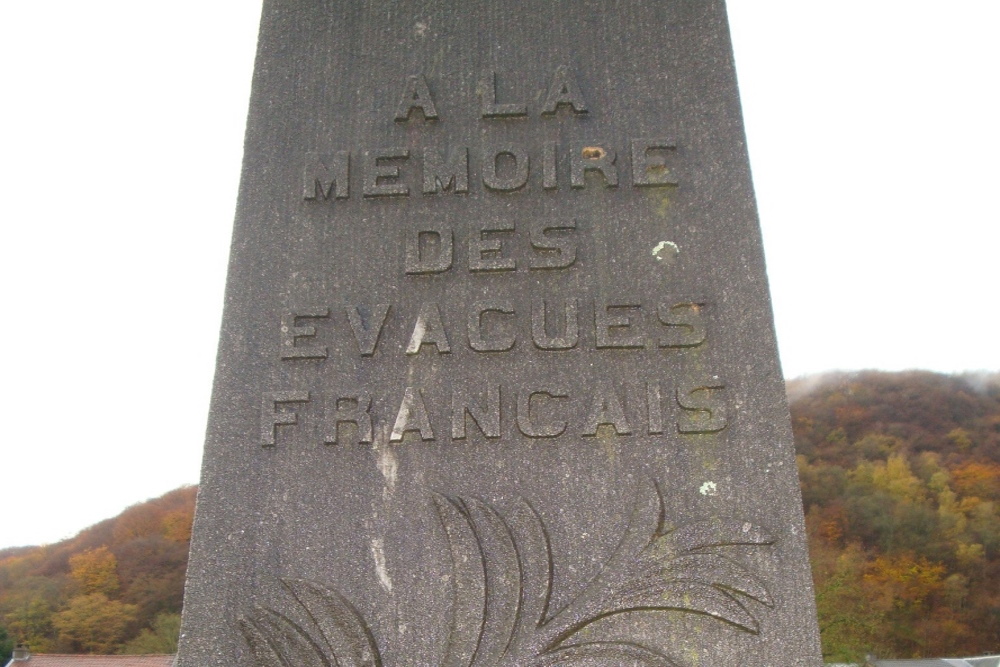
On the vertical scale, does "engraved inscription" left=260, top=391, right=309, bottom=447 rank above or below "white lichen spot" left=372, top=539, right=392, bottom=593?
above

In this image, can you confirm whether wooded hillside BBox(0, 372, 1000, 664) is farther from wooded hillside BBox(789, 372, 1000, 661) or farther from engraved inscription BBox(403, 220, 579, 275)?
engraved inscription BBox(403, 220, 579, 275)

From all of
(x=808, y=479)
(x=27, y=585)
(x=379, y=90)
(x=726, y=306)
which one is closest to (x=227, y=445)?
(x=379, y=90)

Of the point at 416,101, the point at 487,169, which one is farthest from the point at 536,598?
the point at 416,101

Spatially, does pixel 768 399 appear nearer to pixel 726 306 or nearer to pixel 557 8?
pixel 726 306

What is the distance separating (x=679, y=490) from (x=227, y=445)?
149 cm

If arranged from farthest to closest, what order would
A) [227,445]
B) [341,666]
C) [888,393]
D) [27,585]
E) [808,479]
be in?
[888,393]
[27,585]
[808,479]
[227,445]
[341,666]

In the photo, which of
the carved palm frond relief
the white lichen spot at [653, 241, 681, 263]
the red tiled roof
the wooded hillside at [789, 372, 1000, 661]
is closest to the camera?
the carved palm frond relief

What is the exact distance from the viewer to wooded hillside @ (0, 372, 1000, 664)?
2945cm

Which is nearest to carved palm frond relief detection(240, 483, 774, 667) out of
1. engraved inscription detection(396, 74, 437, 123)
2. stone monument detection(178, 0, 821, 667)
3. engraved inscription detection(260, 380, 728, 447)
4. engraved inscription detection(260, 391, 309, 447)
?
stone monument detection(178, 0, 821, 667)

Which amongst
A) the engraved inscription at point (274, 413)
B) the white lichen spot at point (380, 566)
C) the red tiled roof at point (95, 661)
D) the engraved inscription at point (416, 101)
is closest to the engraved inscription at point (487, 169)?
the engraved inscription at point (416, 101)

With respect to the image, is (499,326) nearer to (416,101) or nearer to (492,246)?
(492,246)

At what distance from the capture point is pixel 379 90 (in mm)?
3453

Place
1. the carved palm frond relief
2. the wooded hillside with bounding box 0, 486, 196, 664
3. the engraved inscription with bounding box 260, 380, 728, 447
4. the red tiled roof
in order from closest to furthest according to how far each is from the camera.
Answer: the carved palm frond relief
the engraved inscription with bounding box 260, 380, 728, 447
the wooded hillside with bounding box 0, 486, 196, 664
the red tiled roof

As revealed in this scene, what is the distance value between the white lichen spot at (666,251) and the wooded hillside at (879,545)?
83.2 ft
